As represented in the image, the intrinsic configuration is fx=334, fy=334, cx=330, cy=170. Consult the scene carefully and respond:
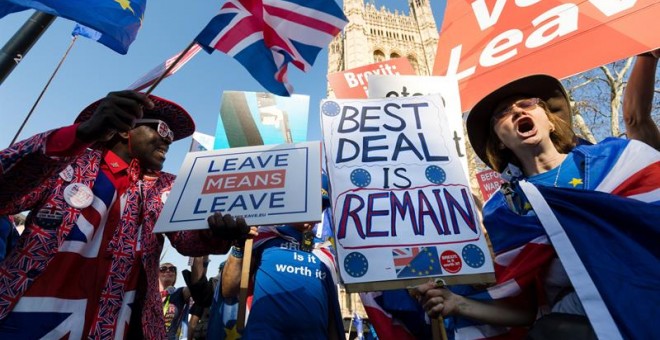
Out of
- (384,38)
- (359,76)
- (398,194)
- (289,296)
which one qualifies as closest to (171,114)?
(289,296)

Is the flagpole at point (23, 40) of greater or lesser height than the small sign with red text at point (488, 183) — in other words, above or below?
below

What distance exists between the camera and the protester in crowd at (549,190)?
3.94 ft

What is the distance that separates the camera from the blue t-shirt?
2.05 meters

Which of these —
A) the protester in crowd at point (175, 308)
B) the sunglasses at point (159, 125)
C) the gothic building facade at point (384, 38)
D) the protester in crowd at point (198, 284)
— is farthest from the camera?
the gothic building facade at point (384, 38)

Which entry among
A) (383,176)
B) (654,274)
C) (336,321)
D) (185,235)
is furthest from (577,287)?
(185,235)

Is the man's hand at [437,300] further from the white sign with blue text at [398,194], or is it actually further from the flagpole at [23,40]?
the flagpole at [23,40]

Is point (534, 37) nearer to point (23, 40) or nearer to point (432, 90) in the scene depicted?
point (432, 90)

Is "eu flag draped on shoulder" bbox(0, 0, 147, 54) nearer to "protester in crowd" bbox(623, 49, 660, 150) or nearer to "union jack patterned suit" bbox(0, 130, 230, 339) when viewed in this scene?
"union jack patterned suit" bbox(0, 130, 230, 339)

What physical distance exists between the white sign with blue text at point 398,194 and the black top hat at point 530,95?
25cm

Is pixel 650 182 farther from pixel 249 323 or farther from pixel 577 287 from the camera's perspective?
pixel 249 323

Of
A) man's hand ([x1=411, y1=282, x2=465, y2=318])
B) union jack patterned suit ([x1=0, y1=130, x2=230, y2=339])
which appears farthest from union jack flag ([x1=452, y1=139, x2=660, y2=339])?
union jack patterned suit ([x1=0, y1=130, x2=230, y2=339])

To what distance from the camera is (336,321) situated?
238 cm

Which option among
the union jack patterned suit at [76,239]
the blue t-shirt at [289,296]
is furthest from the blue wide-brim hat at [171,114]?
the blue t-shirt at [289,296]

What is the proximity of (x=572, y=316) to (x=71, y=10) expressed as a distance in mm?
2893
